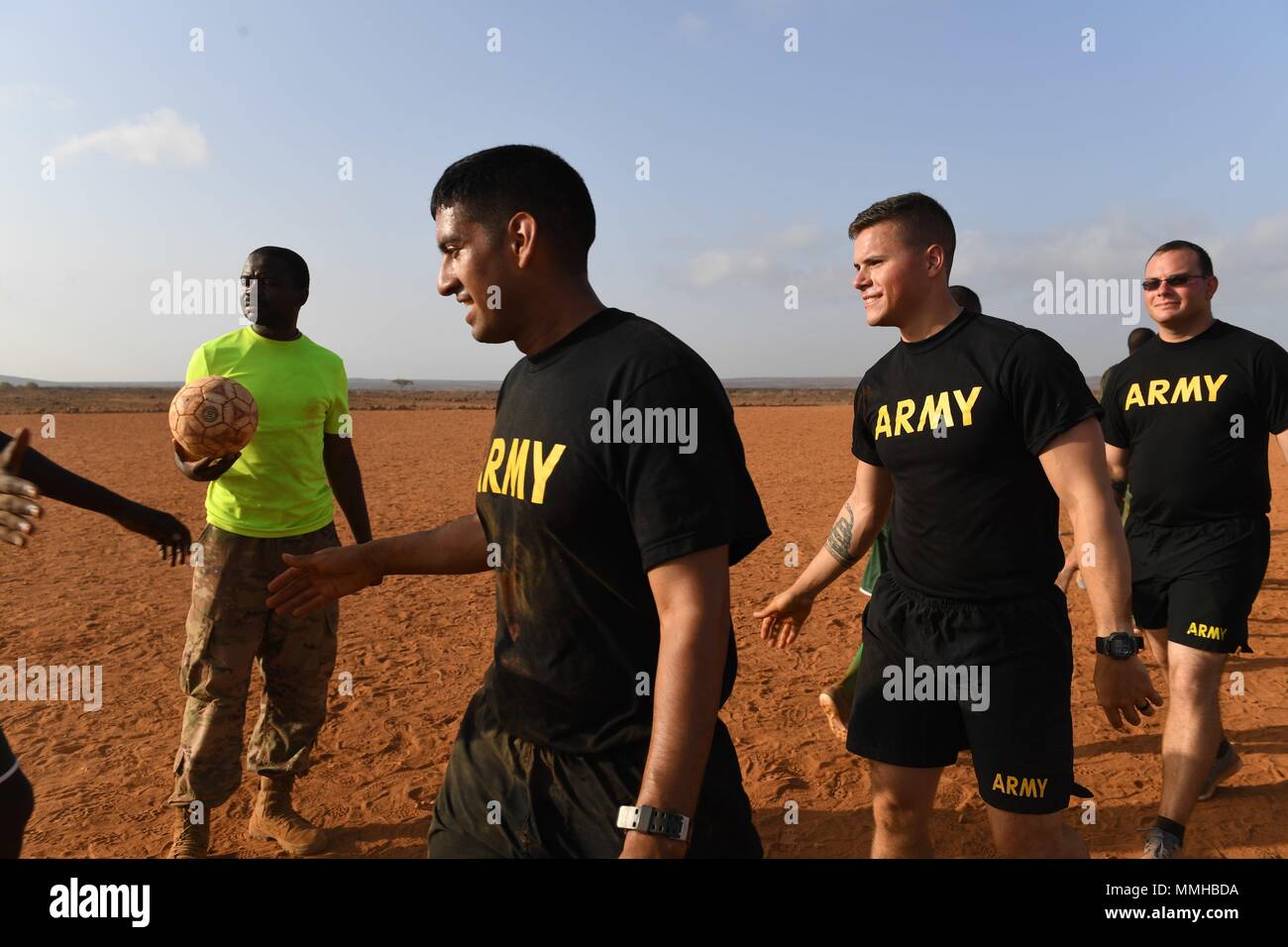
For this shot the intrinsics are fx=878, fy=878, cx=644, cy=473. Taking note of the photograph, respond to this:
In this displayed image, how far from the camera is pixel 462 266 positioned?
2.18m

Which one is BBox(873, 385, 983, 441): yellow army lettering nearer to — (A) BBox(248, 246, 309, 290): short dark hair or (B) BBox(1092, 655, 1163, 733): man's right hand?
(B) BBox(1092, 655, 1163, 733): man's right hand

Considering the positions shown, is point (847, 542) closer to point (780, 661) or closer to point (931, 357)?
point (931, 357)

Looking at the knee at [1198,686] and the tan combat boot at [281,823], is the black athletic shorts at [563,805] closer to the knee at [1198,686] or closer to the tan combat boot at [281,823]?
the tan combat boot at [281,823]

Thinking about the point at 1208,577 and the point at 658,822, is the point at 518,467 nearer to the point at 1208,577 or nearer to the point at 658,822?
the point at 658,822

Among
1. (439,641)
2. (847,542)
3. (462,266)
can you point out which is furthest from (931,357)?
(439,641)

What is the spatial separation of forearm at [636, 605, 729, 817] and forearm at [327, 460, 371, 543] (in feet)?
9.88

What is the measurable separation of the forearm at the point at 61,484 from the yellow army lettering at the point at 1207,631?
4584mm

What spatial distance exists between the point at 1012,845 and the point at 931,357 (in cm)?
168

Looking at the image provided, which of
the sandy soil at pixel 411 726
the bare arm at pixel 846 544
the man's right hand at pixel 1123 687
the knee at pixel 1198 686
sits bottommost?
the sandy soil at pixel 411 726

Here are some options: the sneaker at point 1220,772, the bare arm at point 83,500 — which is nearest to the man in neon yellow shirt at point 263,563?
the bare arm at point 83,500

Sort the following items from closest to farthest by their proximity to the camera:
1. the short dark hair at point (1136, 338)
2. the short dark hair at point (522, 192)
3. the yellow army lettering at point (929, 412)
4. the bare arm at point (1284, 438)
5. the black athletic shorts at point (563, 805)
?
the black athletic shorts at point (563, 805)
the short dark hair at point (522, 192)
the yellow army lettering at point (929, 412)
the bare arm at point (1284, 438)
the short dark hair at point (1136, 338)

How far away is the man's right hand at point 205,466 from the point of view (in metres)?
3.90

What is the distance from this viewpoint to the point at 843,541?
376 cm

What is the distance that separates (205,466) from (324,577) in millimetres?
1557
